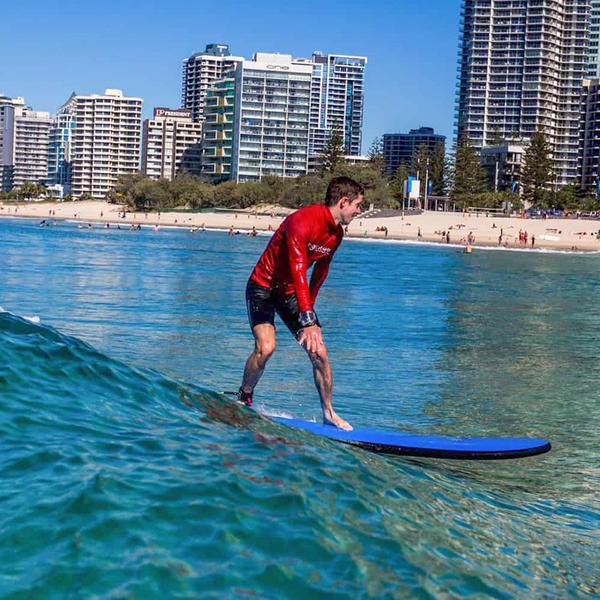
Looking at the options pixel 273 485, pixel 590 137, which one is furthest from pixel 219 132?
pixel 273 485

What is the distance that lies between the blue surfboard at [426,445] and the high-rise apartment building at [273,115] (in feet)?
519

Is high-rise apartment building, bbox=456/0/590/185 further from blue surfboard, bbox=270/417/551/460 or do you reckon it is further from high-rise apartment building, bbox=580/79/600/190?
blue surfboard, bbox=270/417/551/460

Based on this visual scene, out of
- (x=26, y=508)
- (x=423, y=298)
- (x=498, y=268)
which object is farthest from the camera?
(x=498, y=268)

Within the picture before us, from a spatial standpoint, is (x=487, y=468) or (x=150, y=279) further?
(x=150, y=279)

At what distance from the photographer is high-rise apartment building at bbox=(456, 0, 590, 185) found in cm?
17375

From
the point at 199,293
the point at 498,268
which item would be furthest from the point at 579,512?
the point at 498,268

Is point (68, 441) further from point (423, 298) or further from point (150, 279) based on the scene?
point (150, 279)

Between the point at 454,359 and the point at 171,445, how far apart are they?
819 cm

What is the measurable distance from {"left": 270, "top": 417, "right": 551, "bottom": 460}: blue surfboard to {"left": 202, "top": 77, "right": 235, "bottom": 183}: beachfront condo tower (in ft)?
528

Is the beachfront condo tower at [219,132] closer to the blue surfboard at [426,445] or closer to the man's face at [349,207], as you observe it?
the man's face at [349,207]

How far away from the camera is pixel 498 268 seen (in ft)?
155

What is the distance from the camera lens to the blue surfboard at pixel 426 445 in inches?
238

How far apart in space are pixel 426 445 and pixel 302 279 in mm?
1340

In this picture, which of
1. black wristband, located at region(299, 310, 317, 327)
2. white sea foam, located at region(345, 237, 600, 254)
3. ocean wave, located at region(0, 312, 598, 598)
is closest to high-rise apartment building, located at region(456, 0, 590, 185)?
white sea foam, located at region(345, 237, 600, 254)
